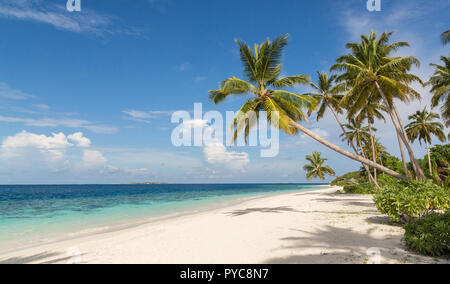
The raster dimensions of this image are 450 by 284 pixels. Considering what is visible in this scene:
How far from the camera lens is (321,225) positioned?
7.78 metres

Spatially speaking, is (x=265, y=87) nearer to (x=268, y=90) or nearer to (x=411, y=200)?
(x=268, y=90)

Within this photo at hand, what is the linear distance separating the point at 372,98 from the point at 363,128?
19.8 m

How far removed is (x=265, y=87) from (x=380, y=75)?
5608 mm

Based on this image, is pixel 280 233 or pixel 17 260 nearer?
pixel 17 260

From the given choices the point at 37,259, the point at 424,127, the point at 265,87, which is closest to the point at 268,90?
the point at 265,87

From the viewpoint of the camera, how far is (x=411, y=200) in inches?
256

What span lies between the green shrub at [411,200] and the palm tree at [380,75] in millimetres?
2786

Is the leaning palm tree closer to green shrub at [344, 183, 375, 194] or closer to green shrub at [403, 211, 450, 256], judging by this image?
green shrub at [403, 211, 450, 256]

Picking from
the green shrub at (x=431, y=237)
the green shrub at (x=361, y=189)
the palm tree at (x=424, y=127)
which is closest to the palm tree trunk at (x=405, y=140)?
the green shrub at (x=431, y=237)

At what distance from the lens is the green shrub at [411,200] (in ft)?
21.4

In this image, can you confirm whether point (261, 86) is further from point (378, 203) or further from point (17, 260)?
point (17, 260)

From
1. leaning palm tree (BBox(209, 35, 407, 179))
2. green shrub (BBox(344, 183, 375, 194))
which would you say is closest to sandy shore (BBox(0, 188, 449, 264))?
leaning palm tree (BBox(209, 35, 407, 179))

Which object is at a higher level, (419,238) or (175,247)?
(419,238)
